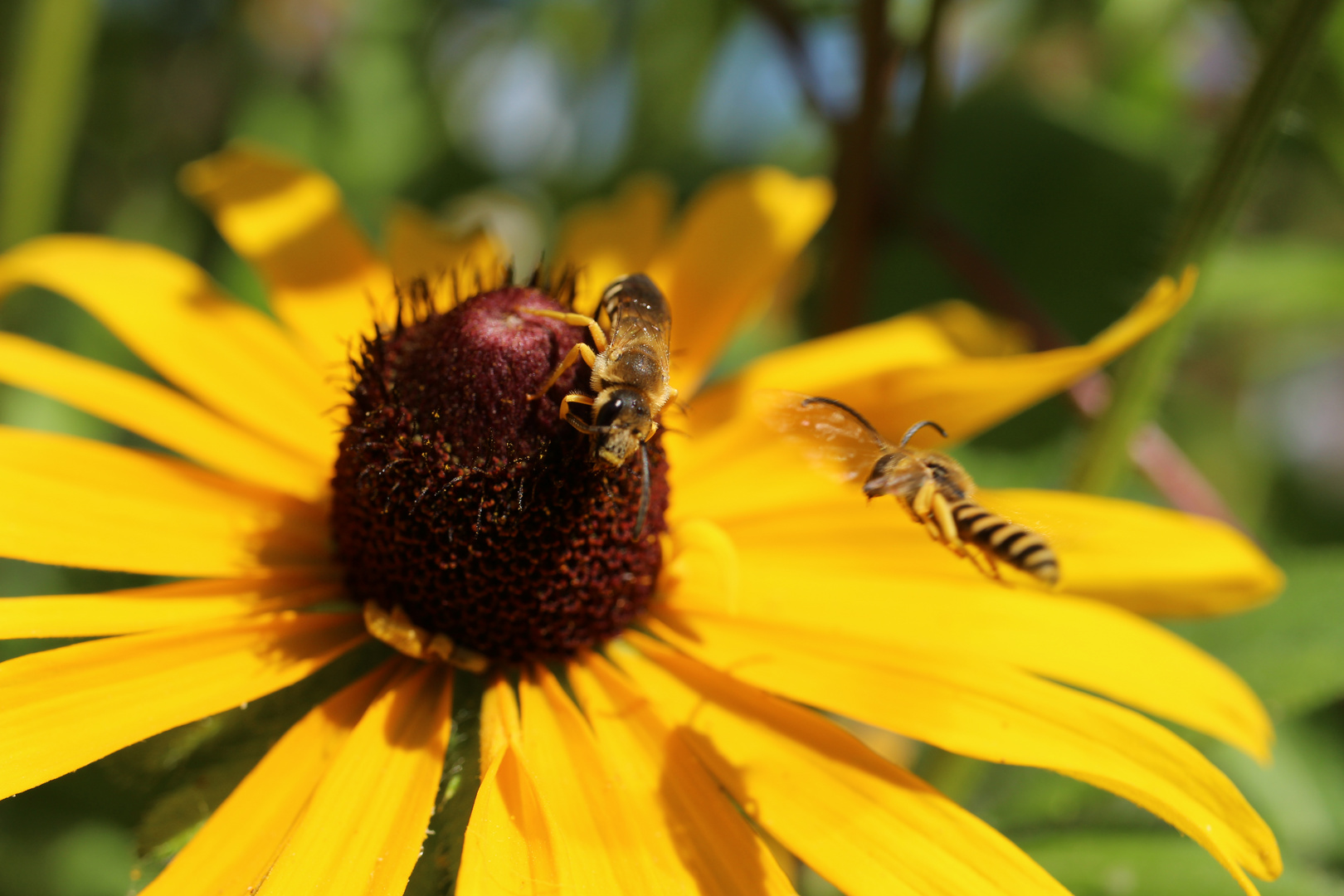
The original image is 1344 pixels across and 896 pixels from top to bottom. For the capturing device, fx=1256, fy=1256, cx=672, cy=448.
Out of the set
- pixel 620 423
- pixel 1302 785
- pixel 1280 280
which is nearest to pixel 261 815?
pixel 620 423

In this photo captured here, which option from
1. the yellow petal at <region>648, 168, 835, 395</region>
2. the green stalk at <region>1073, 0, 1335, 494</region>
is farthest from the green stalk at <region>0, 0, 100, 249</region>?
the green stalk at <region>1073, 0, 1335, 494</region>

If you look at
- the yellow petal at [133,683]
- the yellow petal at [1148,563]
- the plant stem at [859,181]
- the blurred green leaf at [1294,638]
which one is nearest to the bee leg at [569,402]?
the yellow petal at [133,683]

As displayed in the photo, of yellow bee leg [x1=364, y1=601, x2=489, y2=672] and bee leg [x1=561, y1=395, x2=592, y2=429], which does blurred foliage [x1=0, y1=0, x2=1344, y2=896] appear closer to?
yellow bee leg [x1=364, y1=601, x2=489, y2=672]

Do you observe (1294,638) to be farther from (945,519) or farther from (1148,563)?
(945,519)

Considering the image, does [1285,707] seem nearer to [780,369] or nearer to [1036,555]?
[1036,555]

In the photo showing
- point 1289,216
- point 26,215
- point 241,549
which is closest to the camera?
point 241,549

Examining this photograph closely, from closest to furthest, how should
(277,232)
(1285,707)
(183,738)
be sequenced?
(183,738) → (1285,707) → (277,232)

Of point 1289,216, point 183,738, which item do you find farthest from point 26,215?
point 1289,216

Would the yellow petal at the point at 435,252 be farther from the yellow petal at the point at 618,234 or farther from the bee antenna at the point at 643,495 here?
the bee antenna at the point at 643,495
